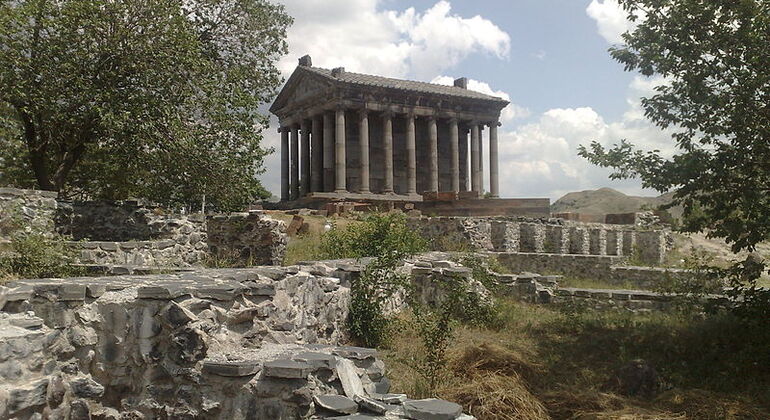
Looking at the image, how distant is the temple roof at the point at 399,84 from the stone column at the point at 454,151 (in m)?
1.99

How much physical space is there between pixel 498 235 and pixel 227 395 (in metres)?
16.4

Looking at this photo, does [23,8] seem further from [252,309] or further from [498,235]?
[498,235]

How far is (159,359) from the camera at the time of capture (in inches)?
176

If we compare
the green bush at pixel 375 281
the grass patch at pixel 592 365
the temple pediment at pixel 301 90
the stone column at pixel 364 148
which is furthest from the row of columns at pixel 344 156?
the grass patch at pixel 592 365

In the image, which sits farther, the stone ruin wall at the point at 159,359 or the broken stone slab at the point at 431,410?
the stone ruin wall at the point at 159,359

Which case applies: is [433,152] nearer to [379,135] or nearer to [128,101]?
[379,135]

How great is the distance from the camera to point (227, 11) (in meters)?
16.5

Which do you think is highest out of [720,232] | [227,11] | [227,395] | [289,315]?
[227,11]

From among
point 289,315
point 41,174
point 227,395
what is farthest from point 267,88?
point 227,395

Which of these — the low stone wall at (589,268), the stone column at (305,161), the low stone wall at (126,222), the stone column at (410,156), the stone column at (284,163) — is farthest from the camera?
the stone column at (284,163)

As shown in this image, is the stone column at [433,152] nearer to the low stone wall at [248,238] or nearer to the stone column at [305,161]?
the stone column at [305,161]

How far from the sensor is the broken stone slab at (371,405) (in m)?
3.95

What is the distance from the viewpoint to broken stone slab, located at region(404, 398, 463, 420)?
3.84 m

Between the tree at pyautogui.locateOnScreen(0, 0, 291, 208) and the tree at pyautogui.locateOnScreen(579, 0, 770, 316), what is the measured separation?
30.7 feet
